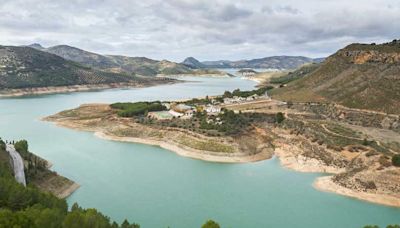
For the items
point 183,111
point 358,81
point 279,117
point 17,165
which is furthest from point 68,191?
point 358,81

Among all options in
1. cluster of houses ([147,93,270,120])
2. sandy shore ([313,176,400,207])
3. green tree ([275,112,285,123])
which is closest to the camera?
sandy shore ([313,176,400,207])

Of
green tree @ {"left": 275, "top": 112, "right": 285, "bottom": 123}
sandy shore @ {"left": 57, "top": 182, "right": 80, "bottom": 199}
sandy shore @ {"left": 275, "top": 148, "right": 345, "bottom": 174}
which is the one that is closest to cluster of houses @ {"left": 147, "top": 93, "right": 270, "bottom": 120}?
green tree @ {"left": 275, "top": 112, "right": 285, "bottom": 123}

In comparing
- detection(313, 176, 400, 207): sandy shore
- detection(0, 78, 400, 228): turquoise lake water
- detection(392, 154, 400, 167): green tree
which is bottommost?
detection(0, 78, 400, 228): turquoise lake water

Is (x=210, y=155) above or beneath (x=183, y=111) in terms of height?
beneath

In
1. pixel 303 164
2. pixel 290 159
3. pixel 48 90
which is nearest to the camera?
pixel 303 164

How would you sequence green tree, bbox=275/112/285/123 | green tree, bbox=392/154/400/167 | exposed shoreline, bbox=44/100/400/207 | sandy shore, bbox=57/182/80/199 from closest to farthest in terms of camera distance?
1. sandy shore, bbox=57/182/80/199
2. exposed shoreline, bbox=44/100/400/207
3. green tree, bbox=392/154/400/167
4. green tree, bbox=275/112/285/123

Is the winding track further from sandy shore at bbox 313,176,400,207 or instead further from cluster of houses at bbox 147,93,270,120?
cluster of houses at bbox 147,93,270,120

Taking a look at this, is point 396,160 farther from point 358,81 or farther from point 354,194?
point 358,81
